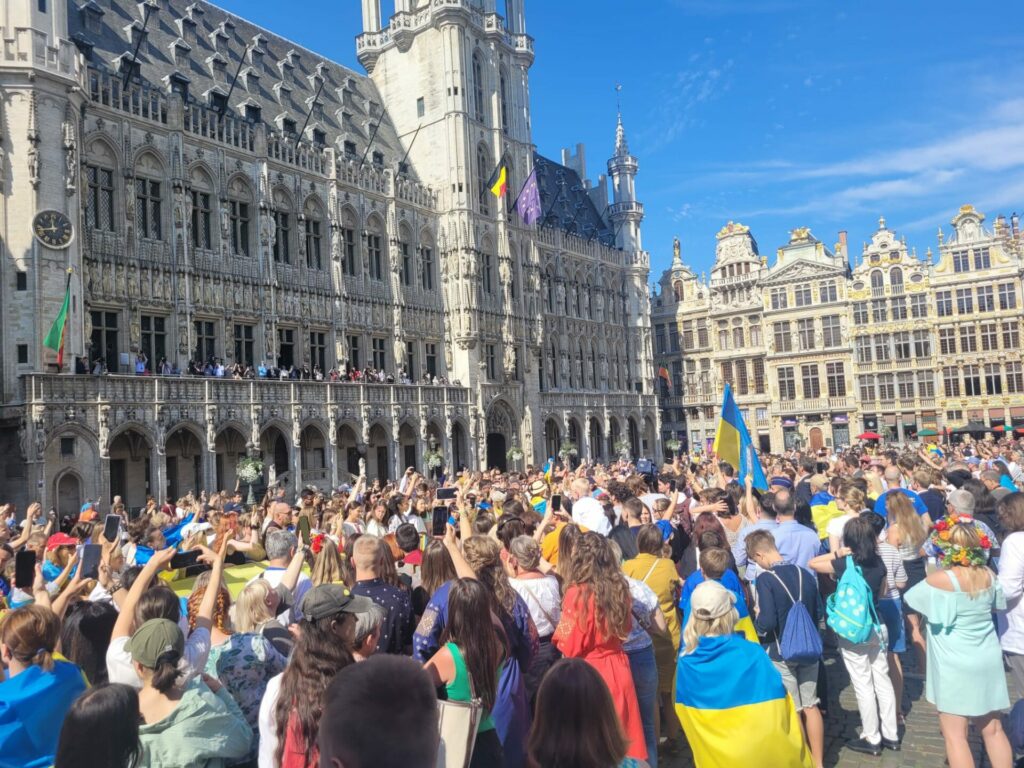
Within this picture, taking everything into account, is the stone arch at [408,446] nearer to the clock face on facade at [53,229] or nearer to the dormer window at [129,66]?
the clock face on facade at [53,229]

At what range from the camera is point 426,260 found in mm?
38375

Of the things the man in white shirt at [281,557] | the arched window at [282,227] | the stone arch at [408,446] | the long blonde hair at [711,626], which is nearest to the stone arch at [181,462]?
the arched window at [282,227]

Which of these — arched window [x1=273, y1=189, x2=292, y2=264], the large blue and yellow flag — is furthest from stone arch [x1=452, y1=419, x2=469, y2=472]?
the large blue and yellow flag

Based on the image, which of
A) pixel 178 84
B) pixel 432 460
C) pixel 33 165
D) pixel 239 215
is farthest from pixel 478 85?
pixel 33 165

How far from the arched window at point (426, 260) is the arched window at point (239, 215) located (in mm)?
9417

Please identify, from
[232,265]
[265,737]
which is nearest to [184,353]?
[232,265]

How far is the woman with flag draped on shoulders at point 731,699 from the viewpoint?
4.18 metres

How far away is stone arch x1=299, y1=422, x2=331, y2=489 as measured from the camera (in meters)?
31.2

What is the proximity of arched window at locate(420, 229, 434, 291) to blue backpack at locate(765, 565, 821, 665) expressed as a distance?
33.3 m

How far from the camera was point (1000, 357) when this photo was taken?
46.6 meters

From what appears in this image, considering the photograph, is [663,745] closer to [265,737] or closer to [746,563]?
[746,563]

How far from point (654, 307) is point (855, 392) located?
16.4 m

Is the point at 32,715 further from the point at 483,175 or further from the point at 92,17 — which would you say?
the point at 483,175

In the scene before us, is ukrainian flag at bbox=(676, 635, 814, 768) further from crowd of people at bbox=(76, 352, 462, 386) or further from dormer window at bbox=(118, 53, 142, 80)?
dormer window at bbox=(118, 53, 142, 80)
